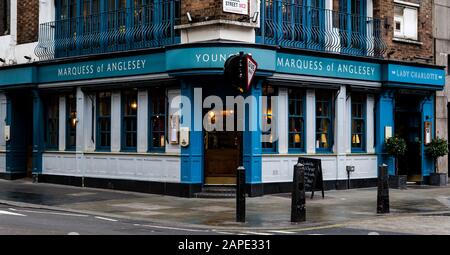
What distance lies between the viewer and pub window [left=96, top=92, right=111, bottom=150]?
21581 mm

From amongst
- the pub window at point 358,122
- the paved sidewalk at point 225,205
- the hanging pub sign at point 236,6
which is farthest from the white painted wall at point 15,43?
the pub window at point 358,122

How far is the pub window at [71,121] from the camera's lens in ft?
74.3

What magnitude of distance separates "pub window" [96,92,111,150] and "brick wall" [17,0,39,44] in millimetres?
4227

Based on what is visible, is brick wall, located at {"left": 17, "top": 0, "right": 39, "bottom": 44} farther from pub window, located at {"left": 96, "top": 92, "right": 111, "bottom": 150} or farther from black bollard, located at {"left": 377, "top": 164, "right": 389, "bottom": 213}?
black bollard, located at {"left": 377, "top": 164, "right": 389, "bottom": 213}

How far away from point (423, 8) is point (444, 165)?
5734 mm

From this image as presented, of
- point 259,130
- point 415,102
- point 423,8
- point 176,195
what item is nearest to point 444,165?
point 415,102

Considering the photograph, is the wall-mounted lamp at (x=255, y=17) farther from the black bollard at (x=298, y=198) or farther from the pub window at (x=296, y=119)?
the black bollard at (x=298, y=198)

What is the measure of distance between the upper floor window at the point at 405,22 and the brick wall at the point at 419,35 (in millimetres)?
225

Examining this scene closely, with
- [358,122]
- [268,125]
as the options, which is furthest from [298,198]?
[358,122]

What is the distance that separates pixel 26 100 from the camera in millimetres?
25438

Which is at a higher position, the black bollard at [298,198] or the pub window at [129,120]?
the pub window at [129,120]

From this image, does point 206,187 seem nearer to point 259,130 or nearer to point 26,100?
point 259,130

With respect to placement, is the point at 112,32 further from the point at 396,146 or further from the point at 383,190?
the point at 383,190

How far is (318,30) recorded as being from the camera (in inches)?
830
